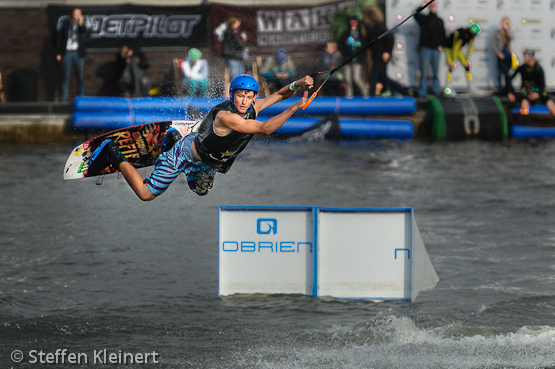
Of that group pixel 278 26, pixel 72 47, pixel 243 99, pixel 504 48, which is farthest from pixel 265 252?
pixel 504 48

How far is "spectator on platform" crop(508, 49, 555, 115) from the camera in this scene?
76.2 feet

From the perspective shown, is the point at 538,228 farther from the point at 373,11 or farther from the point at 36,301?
the point at 373,11

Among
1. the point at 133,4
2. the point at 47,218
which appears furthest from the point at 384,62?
the point at 47,218

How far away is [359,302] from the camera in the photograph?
34.1ft

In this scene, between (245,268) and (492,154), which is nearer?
(245,268)

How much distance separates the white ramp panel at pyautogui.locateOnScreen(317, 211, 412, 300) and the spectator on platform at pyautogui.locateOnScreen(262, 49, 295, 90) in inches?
422

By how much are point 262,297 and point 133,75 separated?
13644 mm

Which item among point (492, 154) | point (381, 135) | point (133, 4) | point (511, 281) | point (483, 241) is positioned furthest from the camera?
point (133, 4)

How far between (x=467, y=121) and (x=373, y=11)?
3.85 meters

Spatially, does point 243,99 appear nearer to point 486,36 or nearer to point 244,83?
point 244,83

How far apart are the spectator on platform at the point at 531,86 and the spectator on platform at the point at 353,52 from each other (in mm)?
4302

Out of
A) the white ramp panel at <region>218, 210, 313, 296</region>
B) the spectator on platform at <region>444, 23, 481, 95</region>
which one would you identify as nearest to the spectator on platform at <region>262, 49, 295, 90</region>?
the spectator on platform at <region>444, 23, 481, 95</region>

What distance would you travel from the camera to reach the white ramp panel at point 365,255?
10156 millimetres

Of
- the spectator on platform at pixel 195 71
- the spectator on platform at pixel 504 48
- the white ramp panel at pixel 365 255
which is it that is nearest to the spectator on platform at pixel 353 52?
the spectator on platform at pixel 195 71
